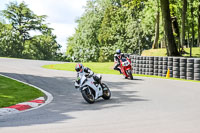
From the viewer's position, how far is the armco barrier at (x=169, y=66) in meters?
18.4

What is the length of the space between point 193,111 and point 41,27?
61293 mm

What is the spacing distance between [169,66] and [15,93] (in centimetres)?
1083

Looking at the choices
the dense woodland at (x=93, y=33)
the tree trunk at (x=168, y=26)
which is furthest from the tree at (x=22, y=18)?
the tree trunk at (x=168, y=26)

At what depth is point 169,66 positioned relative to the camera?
794 inches

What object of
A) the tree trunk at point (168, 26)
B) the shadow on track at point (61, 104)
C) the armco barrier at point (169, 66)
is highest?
the tree trunk at point (168, 26)

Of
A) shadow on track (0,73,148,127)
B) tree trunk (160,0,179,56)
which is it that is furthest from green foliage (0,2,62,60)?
shadow on track (0,73,148,127)

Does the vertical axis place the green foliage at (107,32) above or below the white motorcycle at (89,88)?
above

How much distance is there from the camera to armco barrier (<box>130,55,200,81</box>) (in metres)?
18.4

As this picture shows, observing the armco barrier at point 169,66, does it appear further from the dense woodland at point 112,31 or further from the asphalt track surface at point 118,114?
the dense woodland at point 112,31

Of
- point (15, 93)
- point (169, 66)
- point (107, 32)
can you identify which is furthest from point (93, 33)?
point (15, 93)

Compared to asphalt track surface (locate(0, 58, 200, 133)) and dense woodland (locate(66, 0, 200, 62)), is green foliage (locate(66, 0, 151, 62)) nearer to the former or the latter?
dense woodland (locate(66, 0, 200, 62))

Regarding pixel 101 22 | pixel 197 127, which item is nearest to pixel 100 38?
pixel 101 22

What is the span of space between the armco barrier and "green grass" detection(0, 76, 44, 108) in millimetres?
9352

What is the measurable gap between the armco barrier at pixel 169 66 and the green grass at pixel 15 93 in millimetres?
9352
